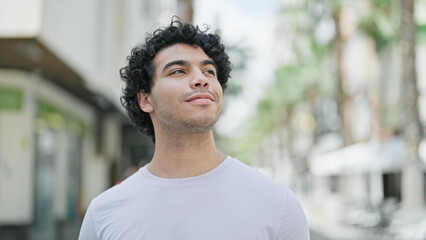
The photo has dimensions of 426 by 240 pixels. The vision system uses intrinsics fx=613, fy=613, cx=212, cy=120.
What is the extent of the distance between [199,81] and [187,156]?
0.28 metres

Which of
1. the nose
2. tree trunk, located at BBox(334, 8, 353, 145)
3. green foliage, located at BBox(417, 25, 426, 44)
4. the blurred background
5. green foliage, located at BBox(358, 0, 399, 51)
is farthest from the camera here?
tree trunk, located at BBox(334, 8, 353, 145)

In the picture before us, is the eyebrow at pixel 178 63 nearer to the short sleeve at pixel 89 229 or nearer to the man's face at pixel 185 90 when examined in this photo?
the man's face at pixel 185 90

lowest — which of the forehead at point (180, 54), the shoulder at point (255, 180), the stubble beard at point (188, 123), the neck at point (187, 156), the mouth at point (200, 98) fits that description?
the shoulder at point (255, 180)

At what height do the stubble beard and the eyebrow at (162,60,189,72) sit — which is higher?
the eyebrow at (162,60,189,72)

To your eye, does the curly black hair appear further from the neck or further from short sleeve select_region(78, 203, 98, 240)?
short sleeve select_region(78, 203, 98, 240)

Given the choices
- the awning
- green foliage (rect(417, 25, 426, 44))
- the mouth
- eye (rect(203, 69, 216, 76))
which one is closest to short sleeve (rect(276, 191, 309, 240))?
the mouth

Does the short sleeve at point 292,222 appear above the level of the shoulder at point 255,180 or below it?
below

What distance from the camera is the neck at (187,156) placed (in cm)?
226

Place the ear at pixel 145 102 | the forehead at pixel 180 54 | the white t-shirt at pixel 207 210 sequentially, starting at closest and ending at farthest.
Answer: the white t-shirt at pixel 207 210 → the forehead at pixel 180 54 → the ear at pixel 145 102

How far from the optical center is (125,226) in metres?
2.18

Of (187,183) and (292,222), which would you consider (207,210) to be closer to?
(187,183)

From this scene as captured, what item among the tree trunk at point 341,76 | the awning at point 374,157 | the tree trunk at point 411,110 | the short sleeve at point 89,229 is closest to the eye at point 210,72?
the short sleeve at point 89,229

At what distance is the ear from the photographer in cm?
245

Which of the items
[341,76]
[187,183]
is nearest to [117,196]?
[187,183]
